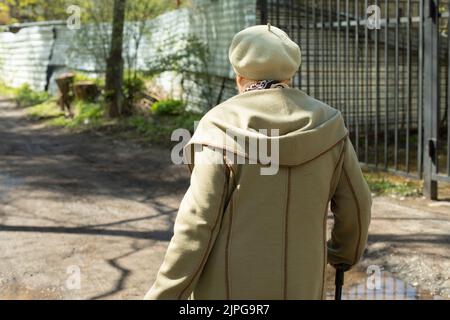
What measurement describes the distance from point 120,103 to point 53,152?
3600mm

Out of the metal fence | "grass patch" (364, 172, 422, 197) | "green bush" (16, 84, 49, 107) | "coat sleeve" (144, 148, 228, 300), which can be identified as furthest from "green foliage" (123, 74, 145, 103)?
"coat sleeve" (144, 148, 228, 300)

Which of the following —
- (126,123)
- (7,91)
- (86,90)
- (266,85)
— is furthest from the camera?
(7,91)

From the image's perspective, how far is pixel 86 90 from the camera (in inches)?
655

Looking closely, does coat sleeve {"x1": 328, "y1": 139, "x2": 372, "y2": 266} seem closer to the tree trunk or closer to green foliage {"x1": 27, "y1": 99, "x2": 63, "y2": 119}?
the tree trunk

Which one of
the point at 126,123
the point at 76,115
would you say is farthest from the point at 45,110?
the point at 126,123

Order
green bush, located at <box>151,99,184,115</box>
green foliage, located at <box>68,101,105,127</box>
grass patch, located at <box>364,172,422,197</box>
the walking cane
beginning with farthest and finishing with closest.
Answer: green foliage, located at <box>68,101,105,127</box>
green bush, located at <box>151,99,184,115</box>
grass patch, located at <box>364,172,422,197</box>
the walking cane

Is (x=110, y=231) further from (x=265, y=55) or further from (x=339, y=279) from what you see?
(x=265, y=55)

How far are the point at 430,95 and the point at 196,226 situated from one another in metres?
5.58

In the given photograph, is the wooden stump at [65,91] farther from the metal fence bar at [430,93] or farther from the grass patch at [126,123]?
the metal fence bar at [430,93]

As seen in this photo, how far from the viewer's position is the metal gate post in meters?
7.23

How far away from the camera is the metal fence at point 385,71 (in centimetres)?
734

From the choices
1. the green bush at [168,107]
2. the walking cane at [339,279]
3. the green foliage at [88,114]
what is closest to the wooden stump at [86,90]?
the green foliage at [88,114]

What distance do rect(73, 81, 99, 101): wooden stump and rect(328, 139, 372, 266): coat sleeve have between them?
47.7 ft
